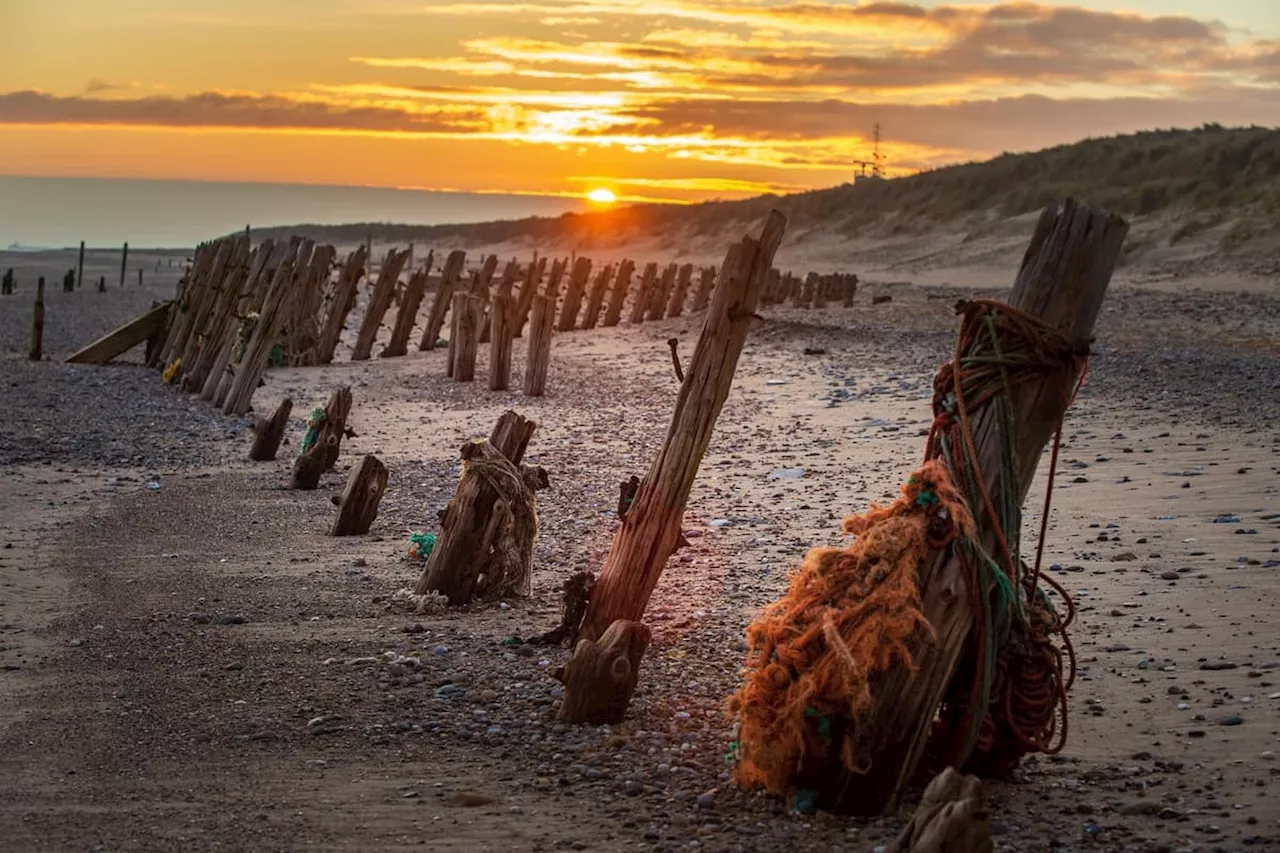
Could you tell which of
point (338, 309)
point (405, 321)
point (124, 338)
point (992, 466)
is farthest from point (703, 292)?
point (992, 466)

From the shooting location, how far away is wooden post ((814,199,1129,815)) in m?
Answer: 4.30

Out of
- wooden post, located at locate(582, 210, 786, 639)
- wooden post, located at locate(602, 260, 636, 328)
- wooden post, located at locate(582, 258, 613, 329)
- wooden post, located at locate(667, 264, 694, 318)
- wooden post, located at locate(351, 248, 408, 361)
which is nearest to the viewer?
wooden post, located at locate(582, 210, 786, 639)

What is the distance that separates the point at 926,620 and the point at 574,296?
2372 centimetres

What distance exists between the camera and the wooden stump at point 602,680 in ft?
17.3

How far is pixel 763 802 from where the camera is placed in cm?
455

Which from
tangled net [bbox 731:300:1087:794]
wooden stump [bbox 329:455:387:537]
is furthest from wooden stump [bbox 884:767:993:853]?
wooden stump [bbox 329:455:387:537]

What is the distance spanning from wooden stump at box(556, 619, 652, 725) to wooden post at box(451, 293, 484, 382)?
12805 mm

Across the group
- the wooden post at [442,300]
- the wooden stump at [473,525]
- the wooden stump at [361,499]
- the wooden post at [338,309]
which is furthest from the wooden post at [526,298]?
A: the wooden stump at [473,525]

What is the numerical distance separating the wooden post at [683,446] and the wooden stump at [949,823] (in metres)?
2.39

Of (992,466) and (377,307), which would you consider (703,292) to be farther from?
(992,466)

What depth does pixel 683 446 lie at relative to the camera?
604cm

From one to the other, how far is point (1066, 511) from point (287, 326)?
14.1 metres

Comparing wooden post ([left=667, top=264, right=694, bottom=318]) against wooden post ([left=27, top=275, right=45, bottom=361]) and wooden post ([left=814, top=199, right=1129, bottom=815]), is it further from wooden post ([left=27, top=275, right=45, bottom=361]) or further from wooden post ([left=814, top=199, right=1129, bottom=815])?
wooden post ([left=814, top=199, right=1129, bottom=815])

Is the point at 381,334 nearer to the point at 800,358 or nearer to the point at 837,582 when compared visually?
the point at 800,358
